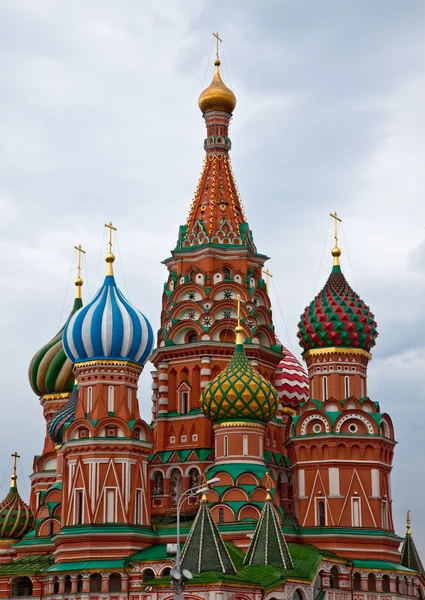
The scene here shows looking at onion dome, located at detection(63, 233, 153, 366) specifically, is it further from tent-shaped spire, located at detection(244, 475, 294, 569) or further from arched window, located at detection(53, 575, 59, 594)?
tent-shaped spire, located at detection(244, 475, 294, 569)

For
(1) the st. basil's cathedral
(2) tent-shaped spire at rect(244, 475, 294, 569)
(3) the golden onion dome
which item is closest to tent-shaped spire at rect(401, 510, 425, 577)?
(1) the st. basil's cathedral

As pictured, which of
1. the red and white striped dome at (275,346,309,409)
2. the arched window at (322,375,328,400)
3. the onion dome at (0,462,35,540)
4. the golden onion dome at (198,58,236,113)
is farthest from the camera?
the red and white striped dome at (275,346,309,409)

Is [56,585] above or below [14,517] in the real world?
below

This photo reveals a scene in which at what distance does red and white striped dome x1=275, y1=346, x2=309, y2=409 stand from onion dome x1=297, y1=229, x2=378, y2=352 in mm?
4331

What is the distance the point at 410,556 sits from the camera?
51.4m

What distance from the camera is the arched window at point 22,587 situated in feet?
153

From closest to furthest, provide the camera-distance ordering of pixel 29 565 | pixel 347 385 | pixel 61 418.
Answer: pixel 29 565 → pixel 347 385 → pixel 61 418

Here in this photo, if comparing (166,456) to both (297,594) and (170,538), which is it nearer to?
(170,538)

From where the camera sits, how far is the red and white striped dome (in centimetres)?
5281

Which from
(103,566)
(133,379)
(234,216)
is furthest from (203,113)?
(103,566)

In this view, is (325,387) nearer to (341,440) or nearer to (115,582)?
(341,440)

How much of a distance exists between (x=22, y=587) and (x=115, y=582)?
18.6 ft

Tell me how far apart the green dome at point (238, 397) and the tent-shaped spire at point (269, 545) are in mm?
4618

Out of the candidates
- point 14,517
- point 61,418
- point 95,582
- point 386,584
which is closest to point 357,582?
point 386,584
